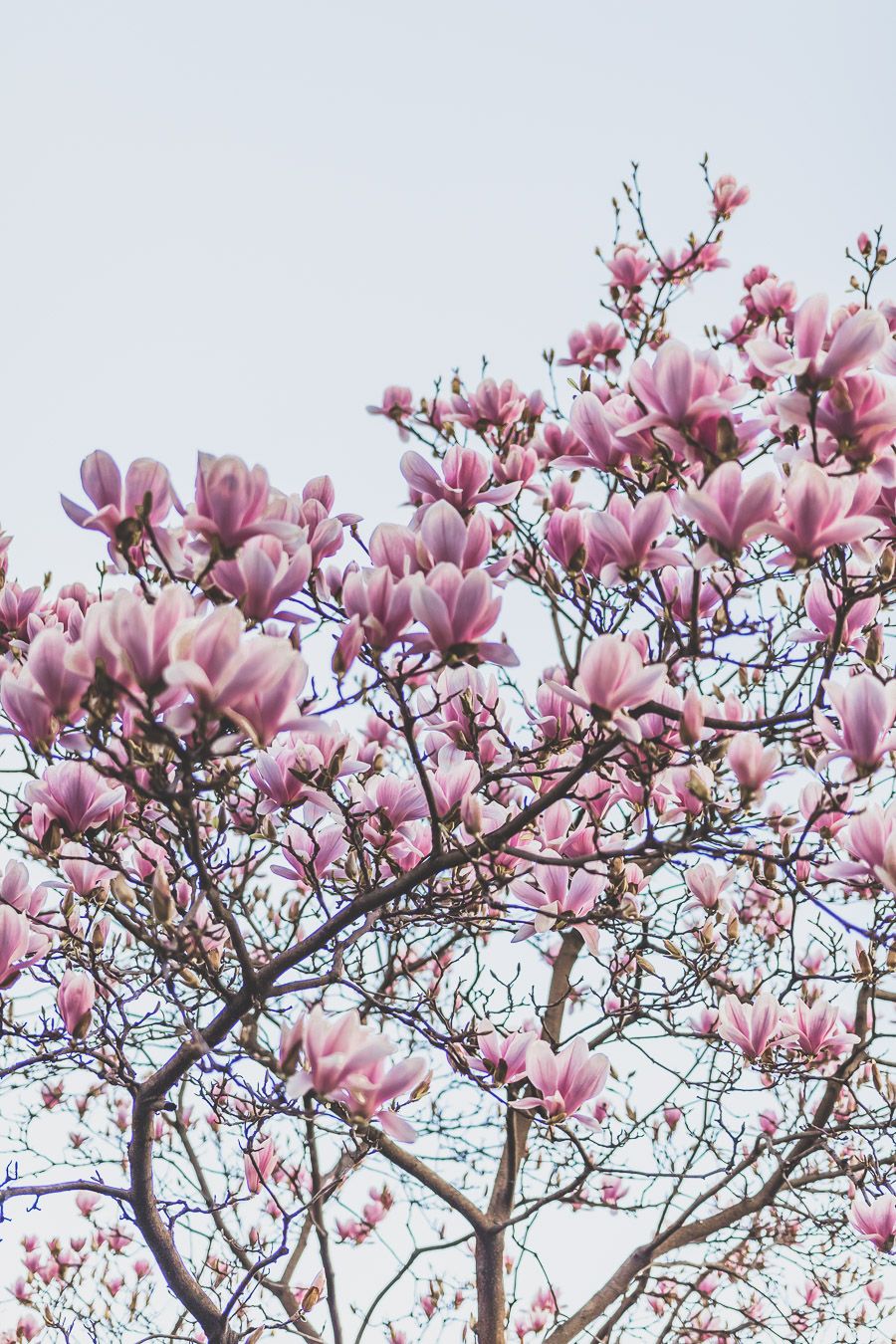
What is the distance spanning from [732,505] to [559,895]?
3.22 ft

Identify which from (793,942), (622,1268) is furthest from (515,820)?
(622,1268)

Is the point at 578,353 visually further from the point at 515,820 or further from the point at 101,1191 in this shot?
the point at 101,1191

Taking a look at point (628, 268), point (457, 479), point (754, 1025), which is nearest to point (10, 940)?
point (457, 479)

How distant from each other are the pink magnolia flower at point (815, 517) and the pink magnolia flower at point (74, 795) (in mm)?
1270

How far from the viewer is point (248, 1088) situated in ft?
5.96

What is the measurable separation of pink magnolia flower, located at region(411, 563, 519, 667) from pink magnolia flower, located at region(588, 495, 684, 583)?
0.27 meters

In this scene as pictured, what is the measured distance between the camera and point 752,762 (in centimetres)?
169

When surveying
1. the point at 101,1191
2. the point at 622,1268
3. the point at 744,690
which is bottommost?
the point at 101,1191

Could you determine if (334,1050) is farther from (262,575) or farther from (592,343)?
(592,343)

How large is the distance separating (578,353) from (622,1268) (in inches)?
148

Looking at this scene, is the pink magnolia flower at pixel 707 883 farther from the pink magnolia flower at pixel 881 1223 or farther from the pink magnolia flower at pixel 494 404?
the pink magnolia flower at pixel 494 404

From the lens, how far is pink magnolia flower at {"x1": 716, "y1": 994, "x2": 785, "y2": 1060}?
2430 millimetres

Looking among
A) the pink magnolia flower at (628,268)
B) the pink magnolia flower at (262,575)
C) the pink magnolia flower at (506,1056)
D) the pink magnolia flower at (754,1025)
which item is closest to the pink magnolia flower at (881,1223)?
the pink magnolia flower at (754,1025)

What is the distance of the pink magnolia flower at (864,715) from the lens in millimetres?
1557
